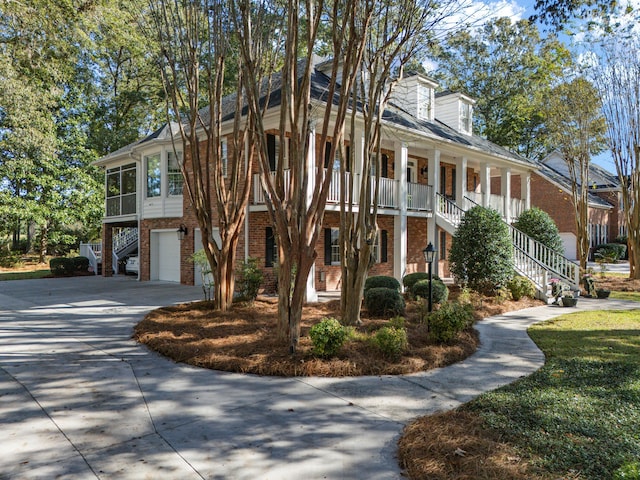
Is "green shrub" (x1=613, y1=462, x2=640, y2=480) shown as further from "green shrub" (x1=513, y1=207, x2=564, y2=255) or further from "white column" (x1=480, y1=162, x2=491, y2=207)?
"white column" (x1=480, y1=162, x2=491, y2=207)

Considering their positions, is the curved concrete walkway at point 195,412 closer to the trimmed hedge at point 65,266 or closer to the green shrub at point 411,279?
the green shrub at point 411,279

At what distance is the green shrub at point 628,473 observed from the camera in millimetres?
2525

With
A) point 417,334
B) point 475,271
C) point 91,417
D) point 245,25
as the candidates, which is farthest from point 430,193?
point 91,417

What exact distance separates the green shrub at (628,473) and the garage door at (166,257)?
1490cm

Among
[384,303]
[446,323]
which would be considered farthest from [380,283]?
[446,323]

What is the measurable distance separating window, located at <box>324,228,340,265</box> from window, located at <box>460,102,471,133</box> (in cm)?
959

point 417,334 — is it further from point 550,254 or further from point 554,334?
point 550,254

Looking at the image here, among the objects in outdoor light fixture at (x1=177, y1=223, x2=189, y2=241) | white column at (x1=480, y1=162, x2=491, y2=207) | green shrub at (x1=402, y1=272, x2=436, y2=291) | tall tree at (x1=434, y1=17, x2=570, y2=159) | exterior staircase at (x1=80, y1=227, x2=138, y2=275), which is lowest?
green shrub at (x1=402, y1=272, x2=436, y2=291)

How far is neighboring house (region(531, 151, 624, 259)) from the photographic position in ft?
94.0

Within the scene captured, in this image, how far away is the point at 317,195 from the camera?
241 inches

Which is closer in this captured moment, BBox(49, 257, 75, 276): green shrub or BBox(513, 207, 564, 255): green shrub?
BBox(513, 207, 564, 255): green shrub

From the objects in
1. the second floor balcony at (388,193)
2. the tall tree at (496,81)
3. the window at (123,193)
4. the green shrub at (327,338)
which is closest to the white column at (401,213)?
the second floor balcony at (388,193)

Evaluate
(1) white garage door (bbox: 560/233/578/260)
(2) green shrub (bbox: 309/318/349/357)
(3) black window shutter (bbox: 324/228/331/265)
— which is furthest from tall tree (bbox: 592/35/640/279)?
(2) green shrub (bbox: 309/318/349/357)

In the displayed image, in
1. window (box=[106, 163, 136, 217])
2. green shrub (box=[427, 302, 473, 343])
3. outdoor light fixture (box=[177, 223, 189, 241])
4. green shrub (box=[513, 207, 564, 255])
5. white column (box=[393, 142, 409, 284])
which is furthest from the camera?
window (box=[106, 163, 136, 217])
